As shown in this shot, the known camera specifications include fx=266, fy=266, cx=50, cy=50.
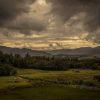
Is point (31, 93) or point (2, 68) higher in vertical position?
point (2, 68)

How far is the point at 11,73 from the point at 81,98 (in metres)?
90.9

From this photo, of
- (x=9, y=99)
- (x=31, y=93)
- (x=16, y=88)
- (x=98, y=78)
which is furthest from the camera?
(x=98, y=78)

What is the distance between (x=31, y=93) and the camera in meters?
100

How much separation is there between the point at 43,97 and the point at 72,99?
33.8 feet

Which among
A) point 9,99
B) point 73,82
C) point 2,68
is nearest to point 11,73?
point 2,68

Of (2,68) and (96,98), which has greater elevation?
(2,68)

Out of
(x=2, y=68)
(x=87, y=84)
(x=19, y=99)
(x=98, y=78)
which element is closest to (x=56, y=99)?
(x=19, y=99)

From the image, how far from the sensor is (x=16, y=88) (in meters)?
113

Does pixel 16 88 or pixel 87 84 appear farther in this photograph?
pixel 87 84

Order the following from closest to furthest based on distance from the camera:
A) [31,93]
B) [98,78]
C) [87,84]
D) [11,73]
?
[31,93]
[87,84]
[98,78]
[11,73]

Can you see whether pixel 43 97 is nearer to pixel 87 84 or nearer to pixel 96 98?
pixel 96 98

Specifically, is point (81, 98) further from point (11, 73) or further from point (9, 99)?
point (11, 73)

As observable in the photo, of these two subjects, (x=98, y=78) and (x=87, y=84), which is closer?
(x=87, y=84)

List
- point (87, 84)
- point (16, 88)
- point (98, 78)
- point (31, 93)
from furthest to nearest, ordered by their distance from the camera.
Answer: point (98, 78), point (87, 84), point (16, 88), point (31, 93)
